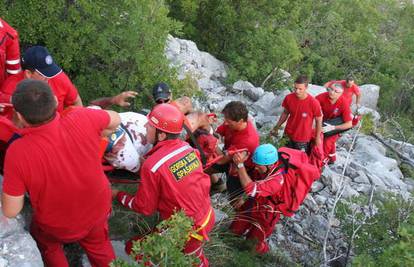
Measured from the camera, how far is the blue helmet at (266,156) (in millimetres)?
4836

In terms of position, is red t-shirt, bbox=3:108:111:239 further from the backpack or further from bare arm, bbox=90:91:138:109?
the backpack

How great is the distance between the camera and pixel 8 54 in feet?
14.3

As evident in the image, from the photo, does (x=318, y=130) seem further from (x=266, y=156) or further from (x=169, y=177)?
(x=169, y=177)

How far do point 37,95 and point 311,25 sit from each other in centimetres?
1901

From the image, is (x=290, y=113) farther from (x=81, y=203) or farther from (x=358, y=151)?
(x=81, y=203)

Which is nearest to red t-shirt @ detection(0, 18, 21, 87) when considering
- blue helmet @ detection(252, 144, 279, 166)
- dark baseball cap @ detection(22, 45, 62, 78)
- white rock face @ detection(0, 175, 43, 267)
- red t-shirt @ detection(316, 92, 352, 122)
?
dark baseball cap @ detection(22, 45, 62, 78)

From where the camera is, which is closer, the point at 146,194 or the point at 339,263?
the point at 146,194

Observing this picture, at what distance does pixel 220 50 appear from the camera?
15.0 m

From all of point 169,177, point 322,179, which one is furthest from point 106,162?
point 322,179

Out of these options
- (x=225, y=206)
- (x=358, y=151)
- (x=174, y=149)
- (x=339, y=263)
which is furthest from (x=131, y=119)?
(x=358, y=151)

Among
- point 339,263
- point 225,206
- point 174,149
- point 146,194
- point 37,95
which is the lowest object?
point 339,263

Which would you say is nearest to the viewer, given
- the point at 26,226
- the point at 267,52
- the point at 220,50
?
the point at 26,226

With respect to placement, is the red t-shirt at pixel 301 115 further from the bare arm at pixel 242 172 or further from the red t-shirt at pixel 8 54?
the red t-shirt at pixel 8 54

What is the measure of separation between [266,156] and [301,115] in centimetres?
240
